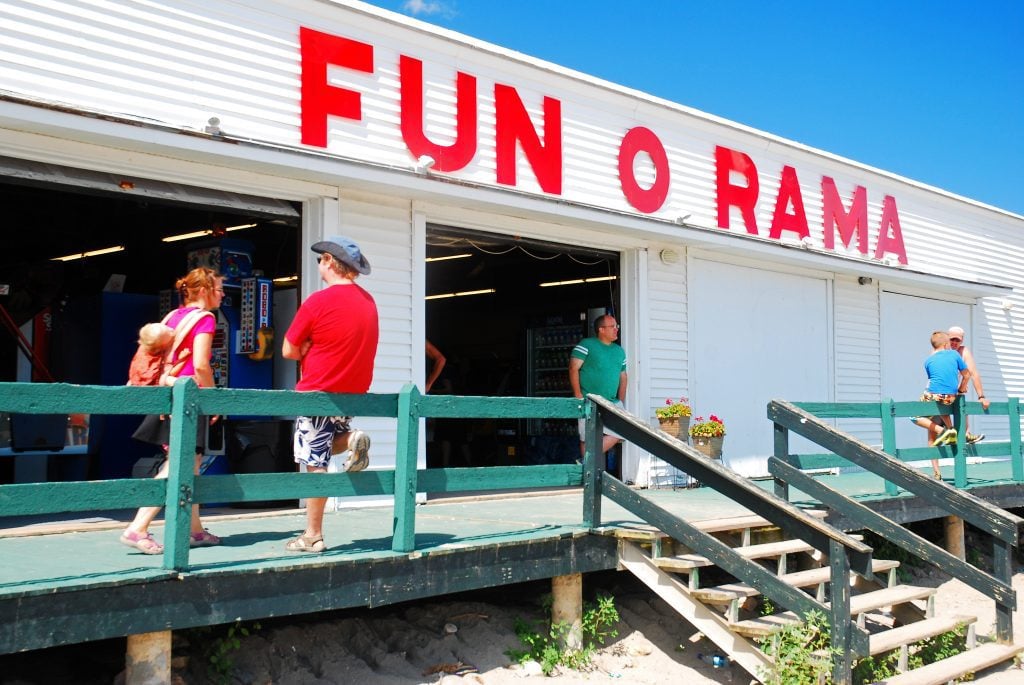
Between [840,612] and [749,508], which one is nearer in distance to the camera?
[840,612]

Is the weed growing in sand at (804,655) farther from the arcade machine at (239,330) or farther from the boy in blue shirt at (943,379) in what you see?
the boy in blue shirt at (943,379)

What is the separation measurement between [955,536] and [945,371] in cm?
164

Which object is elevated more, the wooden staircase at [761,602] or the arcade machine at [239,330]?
the arcade machine at [239,330]

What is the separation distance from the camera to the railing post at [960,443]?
944cm

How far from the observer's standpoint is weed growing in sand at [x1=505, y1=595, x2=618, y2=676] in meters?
6.02

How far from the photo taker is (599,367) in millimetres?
9266

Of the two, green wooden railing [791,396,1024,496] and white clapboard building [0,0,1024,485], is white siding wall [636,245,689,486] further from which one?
green wooden railing [791,396,1024,496]

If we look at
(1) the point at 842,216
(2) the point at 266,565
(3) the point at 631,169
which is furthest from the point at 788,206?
(2) the point at 266,565

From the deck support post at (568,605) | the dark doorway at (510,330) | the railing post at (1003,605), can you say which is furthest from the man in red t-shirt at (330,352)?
the dark doorway at (510,330)

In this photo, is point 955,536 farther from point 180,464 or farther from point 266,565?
point 180,464

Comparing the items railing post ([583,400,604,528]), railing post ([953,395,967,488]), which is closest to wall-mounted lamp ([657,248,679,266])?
railing post ([953,395,967,488])

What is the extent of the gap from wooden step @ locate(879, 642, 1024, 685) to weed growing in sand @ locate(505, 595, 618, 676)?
173 centimetres

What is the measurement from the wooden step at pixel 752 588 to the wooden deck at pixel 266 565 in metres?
0.62

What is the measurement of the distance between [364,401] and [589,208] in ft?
15.7
